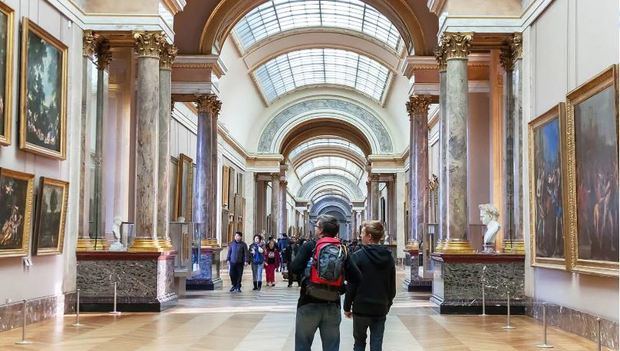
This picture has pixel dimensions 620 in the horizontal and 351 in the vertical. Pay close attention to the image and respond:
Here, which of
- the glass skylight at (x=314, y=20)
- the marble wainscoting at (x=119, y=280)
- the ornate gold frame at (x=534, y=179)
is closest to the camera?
the ornate gold frame at (x=534, y=179)

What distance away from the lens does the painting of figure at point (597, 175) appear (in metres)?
11.3

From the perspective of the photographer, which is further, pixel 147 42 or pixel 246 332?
pixel 147 42

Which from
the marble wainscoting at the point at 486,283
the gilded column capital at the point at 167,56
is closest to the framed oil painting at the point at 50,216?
the gilded column capital at the point at 167,56

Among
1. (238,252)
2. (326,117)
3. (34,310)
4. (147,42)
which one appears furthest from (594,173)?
(326,117)

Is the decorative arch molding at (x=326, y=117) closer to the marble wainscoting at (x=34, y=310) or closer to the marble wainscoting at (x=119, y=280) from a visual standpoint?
the marble wainscoting at (x=119, y=280)

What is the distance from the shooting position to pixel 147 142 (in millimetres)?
17234

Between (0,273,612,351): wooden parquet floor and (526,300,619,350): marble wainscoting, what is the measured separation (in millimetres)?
188

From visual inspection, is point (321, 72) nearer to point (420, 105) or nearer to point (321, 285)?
point (420, 105)

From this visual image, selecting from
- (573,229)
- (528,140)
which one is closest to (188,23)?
(528,140)

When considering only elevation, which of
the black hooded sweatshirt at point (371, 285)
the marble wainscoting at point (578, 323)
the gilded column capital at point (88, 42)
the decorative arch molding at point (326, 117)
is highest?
the decorative arch molding at point (326, 117)

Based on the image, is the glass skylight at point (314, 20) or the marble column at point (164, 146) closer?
the marble column at point (164, 146)

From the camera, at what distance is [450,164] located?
1744 cm

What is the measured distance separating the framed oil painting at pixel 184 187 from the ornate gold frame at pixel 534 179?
50.6 feet

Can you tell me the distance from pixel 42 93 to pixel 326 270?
9326mm
